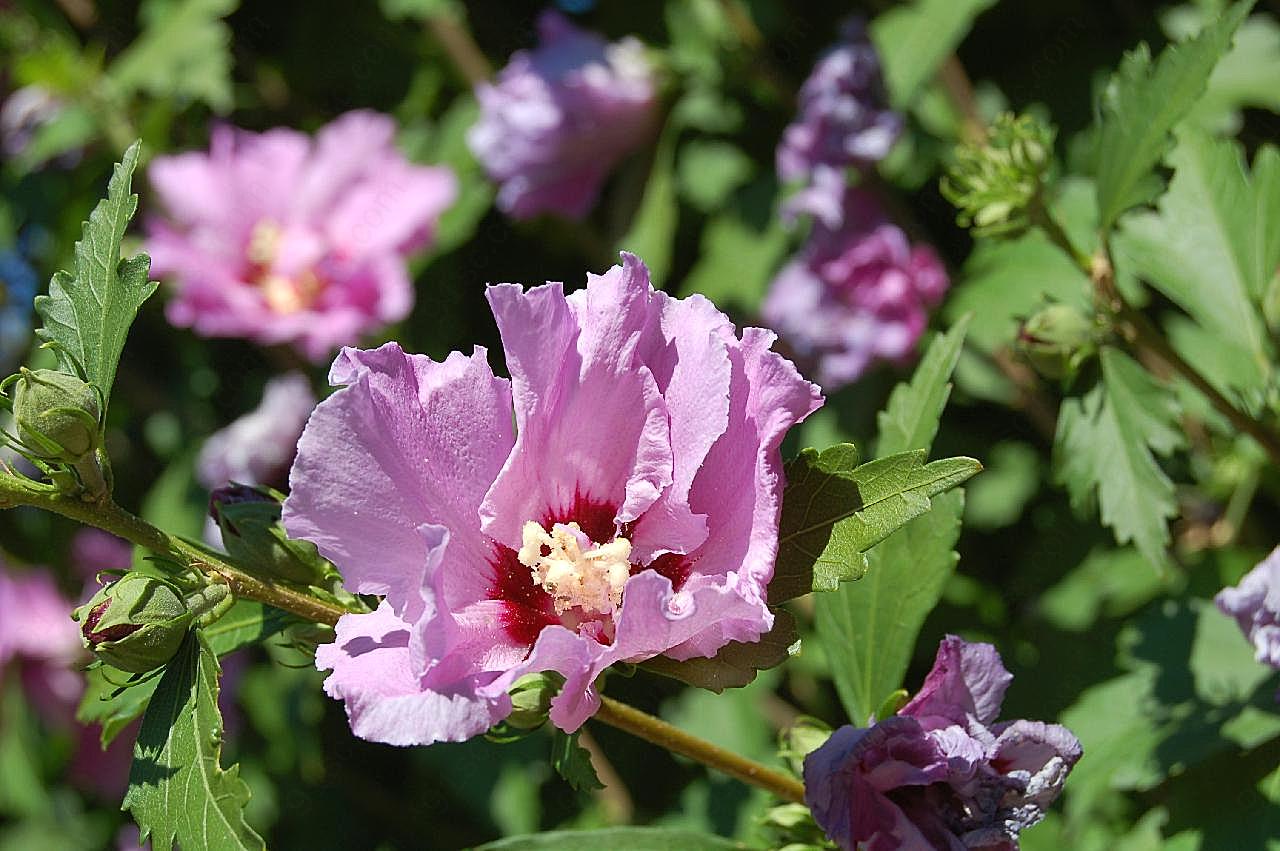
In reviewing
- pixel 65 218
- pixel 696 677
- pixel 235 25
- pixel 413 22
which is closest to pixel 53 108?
pixel 65 218

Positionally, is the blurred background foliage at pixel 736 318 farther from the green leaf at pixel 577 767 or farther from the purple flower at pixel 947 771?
the green leaf at pixel 577 767

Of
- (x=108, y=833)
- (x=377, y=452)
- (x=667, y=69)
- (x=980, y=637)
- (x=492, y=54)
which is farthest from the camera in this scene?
(x=108, y=833)

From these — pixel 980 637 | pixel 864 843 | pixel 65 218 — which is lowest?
pixel 980 637

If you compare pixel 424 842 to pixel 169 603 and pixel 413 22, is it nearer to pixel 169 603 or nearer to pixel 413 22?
pixel 413 22

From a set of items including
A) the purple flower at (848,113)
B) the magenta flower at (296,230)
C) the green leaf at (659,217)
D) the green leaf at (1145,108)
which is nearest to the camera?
the green leaf at (1145,108)

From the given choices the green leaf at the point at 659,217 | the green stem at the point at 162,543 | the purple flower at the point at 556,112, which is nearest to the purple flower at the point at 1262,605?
the green stem at the point at 162,543

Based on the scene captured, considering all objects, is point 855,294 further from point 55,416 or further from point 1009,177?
point 55,416

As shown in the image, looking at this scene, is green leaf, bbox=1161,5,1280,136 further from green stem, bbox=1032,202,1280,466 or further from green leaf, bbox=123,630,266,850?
green leaf, bbox=123,630,266,850
